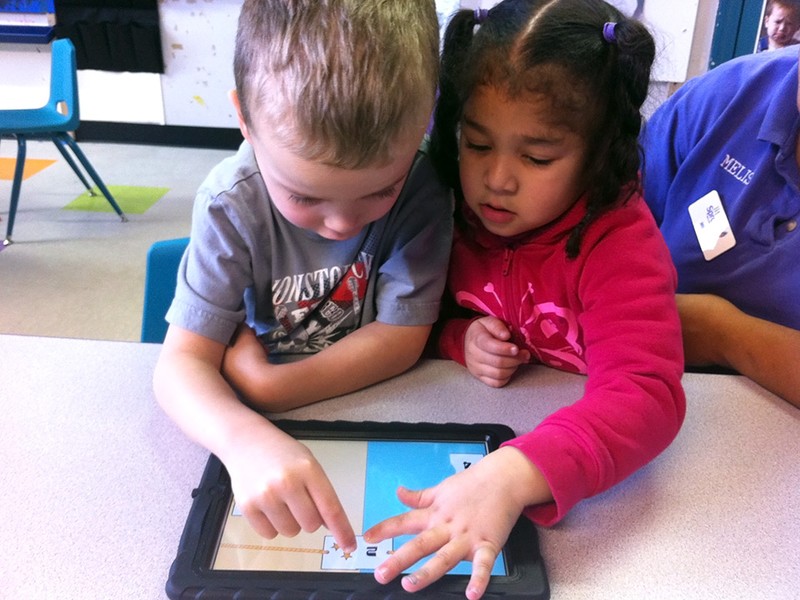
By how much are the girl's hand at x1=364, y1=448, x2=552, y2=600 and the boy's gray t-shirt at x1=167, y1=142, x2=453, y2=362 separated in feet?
0.74

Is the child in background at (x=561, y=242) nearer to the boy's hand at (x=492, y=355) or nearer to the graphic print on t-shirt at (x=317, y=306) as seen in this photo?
the boy's hand at (x=492, y=355)

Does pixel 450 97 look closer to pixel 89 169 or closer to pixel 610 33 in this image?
pixel 610 33

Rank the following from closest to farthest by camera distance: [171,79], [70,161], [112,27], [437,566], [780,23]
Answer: [437,566] → [780,23] → [70,161] → [112,27] → [171,79]

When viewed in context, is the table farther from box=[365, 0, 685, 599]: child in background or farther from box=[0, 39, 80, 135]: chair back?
box=[0, 39, 80, 135]: chair back

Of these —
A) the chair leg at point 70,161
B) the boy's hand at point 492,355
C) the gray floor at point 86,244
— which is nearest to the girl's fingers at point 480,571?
the boy's hand at point 492,355

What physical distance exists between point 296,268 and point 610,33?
0.35 metres

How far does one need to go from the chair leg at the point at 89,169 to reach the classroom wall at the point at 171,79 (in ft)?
2.90

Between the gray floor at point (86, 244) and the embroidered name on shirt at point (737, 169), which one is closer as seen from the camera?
the embroidered name on shirt at point (737, 169)

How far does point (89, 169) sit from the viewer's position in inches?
104

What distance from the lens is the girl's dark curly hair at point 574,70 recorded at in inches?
22.7

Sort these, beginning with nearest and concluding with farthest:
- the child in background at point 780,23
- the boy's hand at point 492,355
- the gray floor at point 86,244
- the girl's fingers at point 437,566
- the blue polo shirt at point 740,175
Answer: the girl's fingers at point 437,566 → the boy's hand at point 492,355 → the blue polo shirt at point 740,175 → the child in background at point 780,23 → the gray floor at point 86,244

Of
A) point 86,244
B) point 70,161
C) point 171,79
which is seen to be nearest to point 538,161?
point 86,244

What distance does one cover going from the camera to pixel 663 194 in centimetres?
92

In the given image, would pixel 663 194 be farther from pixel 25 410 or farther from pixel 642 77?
pixel 25 410
